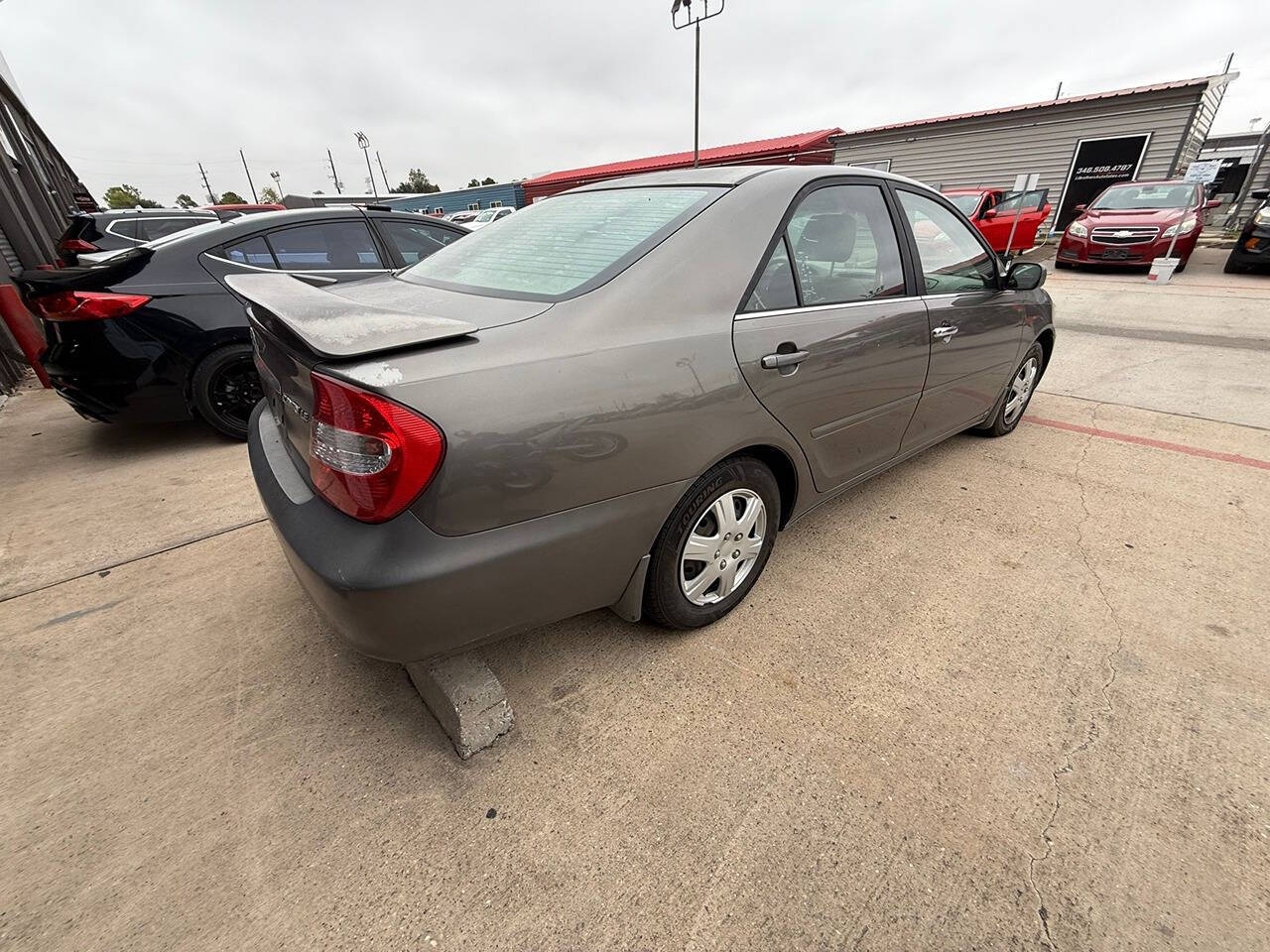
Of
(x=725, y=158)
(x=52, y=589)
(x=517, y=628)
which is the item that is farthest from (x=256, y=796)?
(x=725, y=158)

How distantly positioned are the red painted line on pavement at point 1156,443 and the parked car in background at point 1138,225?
876 cm

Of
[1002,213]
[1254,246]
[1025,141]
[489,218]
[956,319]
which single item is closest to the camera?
[956,319]

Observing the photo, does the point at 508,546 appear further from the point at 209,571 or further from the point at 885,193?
the point at 885,193

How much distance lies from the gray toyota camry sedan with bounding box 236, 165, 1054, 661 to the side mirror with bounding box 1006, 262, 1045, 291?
60 centimetres

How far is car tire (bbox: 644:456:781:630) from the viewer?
6.03ft

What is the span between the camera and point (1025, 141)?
1480cm

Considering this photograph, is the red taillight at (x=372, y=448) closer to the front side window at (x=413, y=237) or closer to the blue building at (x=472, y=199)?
the front side window at (x=413, y=237)

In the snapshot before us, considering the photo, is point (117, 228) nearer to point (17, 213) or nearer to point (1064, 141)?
point (17, 213)

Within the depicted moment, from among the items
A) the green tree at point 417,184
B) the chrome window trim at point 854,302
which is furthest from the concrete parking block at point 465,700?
the green tree at point 417,184

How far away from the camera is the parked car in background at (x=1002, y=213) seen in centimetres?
1159

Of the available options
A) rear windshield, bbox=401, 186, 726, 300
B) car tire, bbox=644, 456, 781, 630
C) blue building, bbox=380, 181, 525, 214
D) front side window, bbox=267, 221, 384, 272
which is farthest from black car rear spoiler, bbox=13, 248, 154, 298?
blue building, bbox=380, 181, 525, 214

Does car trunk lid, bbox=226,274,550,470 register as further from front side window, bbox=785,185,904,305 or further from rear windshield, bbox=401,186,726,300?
front side window, bbox=785,185,904,305

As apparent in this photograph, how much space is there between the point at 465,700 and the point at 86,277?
3518mm

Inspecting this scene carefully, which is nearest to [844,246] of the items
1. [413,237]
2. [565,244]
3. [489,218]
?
[565,244]
